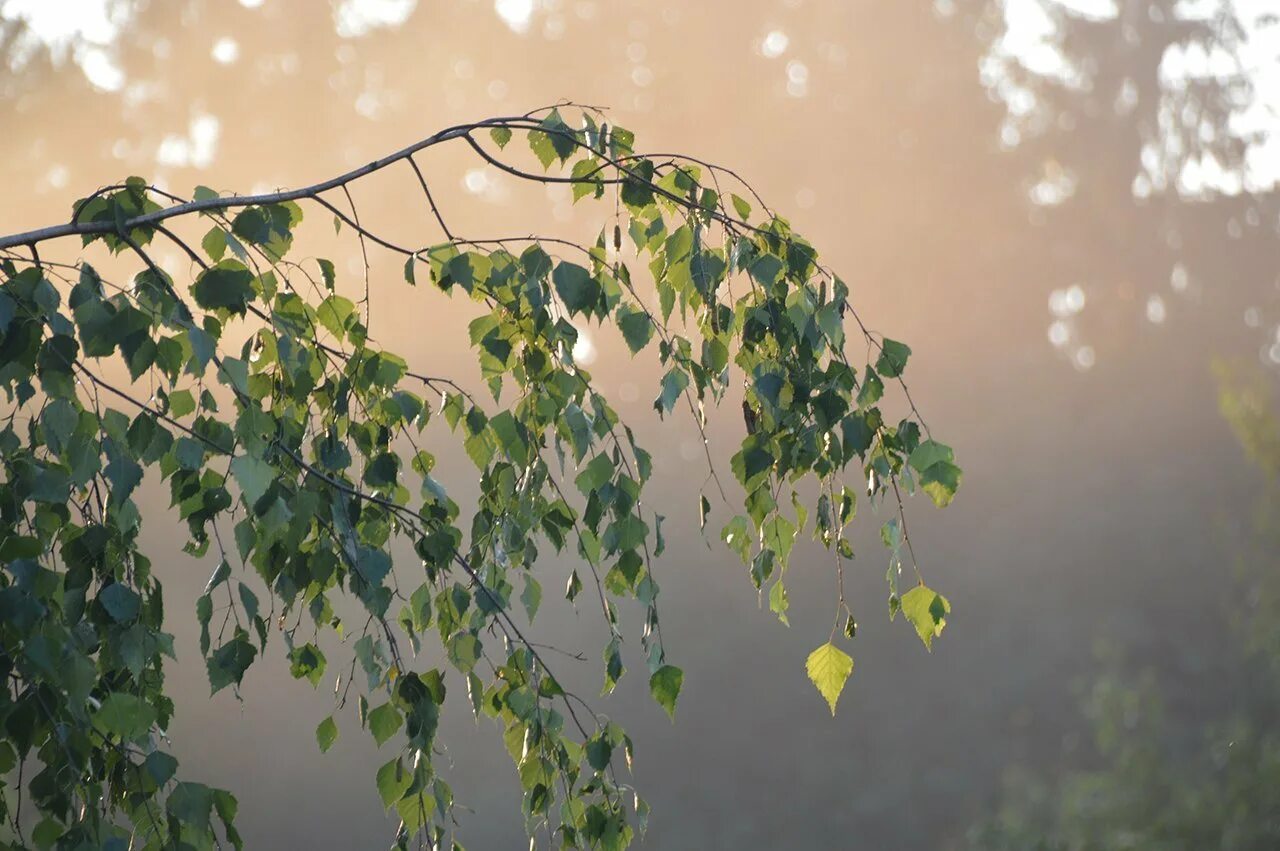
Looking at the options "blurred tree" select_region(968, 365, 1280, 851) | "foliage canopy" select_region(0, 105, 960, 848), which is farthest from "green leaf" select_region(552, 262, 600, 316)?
"blurred tree" select_region(968, 365, 1280, 851)

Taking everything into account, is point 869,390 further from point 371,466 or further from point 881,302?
point 881,302

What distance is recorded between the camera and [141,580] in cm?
86

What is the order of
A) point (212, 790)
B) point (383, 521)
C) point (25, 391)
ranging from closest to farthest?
1. point (212, 790)
2. point (25, 391)
3. point (383, 521)

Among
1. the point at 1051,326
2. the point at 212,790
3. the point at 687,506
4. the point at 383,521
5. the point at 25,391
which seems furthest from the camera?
the point at 1051,326

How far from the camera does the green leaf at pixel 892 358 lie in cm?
84

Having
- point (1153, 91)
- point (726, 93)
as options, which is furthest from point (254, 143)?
point (1153, 91)

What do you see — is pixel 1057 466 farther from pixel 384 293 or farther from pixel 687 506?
pixel 384 293

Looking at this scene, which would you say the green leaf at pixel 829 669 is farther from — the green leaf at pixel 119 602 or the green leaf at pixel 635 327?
the green leaf at pixel 119 602

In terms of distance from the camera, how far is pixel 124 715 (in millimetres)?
686

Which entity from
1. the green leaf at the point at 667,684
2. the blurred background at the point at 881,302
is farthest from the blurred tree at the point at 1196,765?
the green leaf at the point at 667,684

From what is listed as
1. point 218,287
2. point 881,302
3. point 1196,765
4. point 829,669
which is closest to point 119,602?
point 218,287

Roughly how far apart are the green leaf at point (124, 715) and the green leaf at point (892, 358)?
48cm

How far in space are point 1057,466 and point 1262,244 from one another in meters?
1.66

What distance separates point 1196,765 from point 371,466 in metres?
5.34
